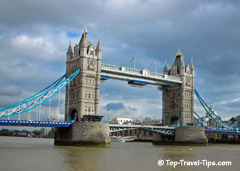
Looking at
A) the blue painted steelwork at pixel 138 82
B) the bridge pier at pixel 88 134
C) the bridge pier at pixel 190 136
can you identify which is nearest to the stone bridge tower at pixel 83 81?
the bridge pier at pixel 88 134

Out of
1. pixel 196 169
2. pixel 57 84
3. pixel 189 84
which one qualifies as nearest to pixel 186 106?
pixel 189 84

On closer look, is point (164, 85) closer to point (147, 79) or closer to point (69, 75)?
point (147, 79)

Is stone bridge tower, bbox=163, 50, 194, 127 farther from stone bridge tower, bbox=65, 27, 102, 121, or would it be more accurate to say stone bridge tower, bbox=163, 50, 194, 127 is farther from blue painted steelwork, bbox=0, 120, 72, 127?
blue painted steelwork, bbox=0, 120, 72, 127

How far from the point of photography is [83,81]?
6662 centimetres

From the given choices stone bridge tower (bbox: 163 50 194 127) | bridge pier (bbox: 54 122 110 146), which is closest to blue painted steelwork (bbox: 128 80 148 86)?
stone bridge tower (bbox: 163 50 194 127)

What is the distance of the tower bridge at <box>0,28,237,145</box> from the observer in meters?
60.7

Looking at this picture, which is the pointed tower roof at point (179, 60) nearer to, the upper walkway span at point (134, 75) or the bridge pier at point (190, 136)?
the upper walkway span at point (134, 75)

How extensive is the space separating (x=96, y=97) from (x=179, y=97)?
25926 millimetres

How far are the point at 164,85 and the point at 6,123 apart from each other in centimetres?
4285

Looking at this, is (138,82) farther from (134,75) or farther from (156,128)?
(156,128)

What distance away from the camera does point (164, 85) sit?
85.4m

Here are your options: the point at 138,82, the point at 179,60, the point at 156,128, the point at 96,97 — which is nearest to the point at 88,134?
the point at 96,97

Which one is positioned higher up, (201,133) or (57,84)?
(57,84)

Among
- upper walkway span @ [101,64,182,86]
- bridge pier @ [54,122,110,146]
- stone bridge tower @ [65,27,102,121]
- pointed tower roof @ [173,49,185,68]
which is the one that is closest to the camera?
bridge pier @ [54,122,110,146]
